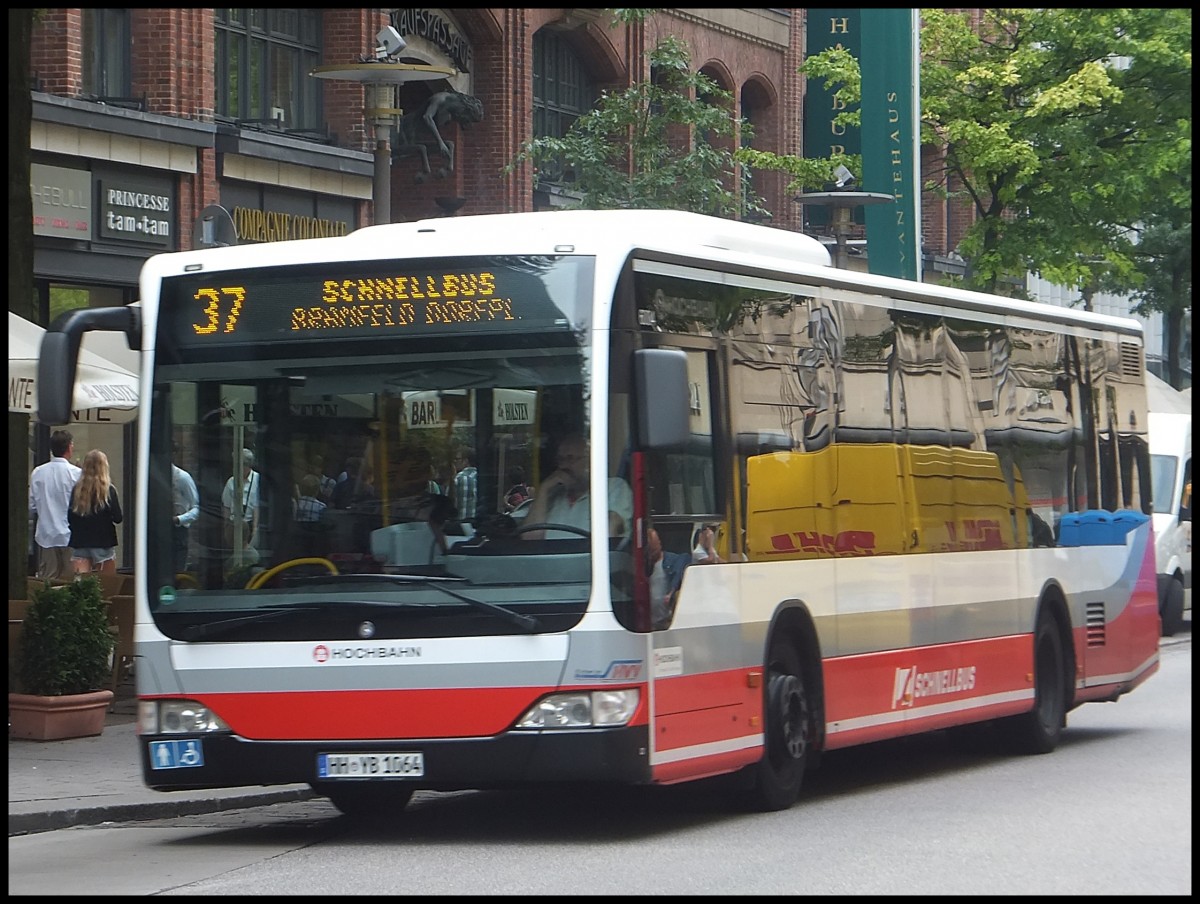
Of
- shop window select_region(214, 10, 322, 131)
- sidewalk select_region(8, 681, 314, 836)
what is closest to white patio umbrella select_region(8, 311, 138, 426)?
sidewalk select_region(8, 681, 314, 836)

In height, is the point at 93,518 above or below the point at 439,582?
above

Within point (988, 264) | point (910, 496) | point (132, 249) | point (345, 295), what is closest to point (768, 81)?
point (988, 264)

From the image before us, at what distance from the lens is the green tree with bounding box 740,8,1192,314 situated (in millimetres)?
31297

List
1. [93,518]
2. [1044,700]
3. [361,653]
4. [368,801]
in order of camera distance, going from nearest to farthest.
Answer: [361,653] → [368,801] → [1044,700] → [93,518]

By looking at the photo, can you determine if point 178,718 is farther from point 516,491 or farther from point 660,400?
point 660,400

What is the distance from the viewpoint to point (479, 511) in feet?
32.8

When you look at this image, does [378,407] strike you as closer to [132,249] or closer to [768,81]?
[132,249]

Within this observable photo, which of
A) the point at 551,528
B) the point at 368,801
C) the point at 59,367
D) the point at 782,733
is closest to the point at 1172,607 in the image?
the point at 782,733

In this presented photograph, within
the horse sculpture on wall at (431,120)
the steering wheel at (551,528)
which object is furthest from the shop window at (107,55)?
the steering wheel at (551,528)

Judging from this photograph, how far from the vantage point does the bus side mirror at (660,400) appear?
987cm

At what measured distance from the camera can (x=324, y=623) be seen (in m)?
10.2

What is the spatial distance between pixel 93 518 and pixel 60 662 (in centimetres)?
470

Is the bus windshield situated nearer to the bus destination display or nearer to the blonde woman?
the bus destination display

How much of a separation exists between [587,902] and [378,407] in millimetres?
2771
